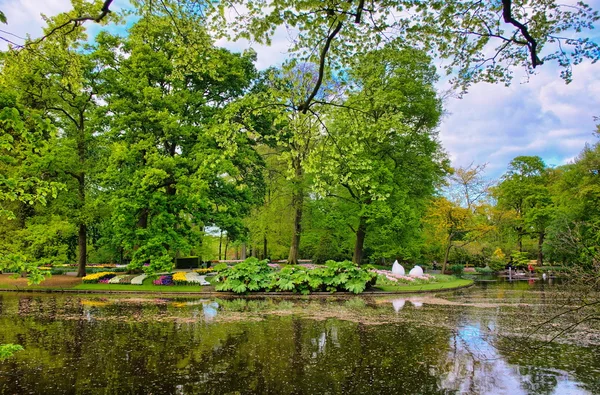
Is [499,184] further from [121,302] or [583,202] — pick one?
[121,302]

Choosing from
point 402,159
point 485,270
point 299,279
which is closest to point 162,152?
point 299,279

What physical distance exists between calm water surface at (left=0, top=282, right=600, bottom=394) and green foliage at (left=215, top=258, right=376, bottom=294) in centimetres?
462

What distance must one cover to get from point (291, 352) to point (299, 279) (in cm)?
1018

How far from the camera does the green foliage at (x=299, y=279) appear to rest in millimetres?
17344

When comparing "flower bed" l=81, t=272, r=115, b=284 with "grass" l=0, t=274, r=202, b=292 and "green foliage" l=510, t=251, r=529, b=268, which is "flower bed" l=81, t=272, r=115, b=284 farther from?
"green foliage" l=510, t=251, r=529, b=268

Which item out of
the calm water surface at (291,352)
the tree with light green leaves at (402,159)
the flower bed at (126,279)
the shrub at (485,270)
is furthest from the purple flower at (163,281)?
the shrub at (485,270)

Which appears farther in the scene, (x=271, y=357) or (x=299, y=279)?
(x=299, y=279)

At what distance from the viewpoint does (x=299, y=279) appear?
1745 cm

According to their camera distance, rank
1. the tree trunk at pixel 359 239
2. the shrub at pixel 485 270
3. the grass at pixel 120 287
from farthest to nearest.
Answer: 1. the shrub at pixel 485 270
2. the tree trunk at pixel 359 239
3. the grass at pixel 120 287

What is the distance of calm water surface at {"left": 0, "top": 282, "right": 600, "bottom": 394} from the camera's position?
5.56 meters

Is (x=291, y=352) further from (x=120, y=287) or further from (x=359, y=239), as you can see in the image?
(x=359, y=239)

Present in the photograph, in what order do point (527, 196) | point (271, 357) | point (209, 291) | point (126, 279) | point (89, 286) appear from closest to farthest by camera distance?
point (271, 357)
point (209, 291)
point (89, 286)
point (126, 279)
point (527, 196)

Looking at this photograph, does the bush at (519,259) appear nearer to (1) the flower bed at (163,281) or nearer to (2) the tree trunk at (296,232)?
(2) the tree trunk at (296,232)

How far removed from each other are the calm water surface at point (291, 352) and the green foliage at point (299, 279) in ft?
15.1
